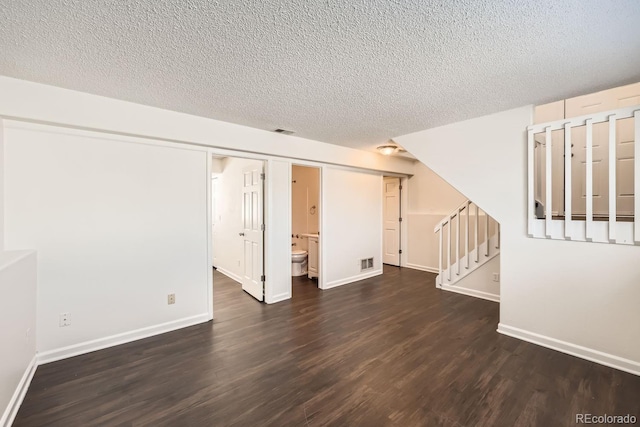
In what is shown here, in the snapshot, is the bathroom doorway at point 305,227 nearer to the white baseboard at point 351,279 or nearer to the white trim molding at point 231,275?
the white baseboard at point 351,279

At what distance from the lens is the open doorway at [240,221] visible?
3924 mm

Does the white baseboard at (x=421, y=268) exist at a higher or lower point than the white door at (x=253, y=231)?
lower

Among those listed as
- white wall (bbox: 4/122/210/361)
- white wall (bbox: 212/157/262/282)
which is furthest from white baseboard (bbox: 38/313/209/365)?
white wall (bbox: 212/157/262/282)

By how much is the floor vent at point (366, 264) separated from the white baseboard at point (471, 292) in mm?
1295

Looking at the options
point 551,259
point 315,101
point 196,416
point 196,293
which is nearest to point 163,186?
point 196,293

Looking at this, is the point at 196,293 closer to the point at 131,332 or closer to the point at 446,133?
the point at 131,332

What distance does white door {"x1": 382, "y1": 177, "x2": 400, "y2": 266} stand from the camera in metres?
6.21

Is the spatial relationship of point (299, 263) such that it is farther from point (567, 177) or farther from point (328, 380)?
point (567, 177)

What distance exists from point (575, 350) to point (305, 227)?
4374mm

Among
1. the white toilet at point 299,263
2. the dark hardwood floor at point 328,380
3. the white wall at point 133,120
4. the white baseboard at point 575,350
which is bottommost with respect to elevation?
the dark hardwood floor at point 328,380

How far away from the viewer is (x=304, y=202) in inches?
230

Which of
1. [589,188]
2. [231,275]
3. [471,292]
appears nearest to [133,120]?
[231,275]

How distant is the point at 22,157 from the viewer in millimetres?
2287

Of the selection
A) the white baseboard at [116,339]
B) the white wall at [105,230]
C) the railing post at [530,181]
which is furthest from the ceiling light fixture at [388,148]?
the white baseboard at [116,339]
